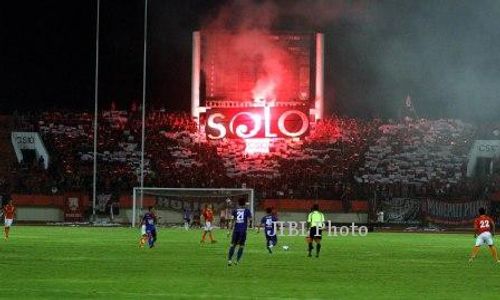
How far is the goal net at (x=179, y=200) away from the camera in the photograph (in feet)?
Result: 217

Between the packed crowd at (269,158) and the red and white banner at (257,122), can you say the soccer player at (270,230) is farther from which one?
the red and white banner at (257,122)

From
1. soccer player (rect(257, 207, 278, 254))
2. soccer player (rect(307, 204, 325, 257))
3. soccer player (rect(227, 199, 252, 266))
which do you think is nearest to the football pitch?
soccer player (rect(257, 207, 278, 254))

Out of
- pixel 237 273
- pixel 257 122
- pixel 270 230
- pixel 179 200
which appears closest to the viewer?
pixel 237 273

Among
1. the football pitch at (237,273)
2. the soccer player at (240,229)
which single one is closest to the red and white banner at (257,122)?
the football pitch at (237,273)

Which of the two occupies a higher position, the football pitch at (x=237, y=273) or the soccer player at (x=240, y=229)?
the soccer player at (x=240, y=229)

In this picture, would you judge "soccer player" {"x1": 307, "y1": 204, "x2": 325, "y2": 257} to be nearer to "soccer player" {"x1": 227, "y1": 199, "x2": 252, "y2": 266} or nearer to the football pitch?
the football pitch

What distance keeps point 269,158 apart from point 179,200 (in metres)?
15.9

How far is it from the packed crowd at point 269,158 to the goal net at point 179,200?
4.94m

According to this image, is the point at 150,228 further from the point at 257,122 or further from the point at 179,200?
the point at 257,122

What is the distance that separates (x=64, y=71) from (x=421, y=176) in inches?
1388

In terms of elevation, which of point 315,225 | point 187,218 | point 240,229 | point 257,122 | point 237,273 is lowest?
point 187,218

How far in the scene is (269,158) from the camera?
81.3m

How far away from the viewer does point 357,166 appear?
258 feet

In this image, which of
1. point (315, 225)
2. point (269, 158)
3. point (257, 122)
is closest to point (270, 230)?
point (315, 225)
